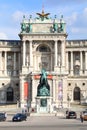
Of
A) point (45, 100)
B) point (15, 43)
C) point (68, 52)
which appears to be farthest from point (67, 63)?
point (45, 100)

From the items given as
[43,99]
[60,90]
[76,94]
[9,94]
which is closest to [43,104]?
[43,99]

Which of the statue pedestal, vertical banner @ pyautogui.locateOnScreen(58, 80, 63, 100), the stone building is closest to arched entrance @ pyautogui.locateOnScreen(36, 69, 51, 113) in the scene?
the statue pedestal

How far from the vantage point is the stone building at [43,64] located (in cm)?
13788

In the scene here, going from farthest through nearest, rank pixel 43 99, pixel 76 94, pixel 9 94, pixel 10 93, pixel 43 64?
pixel 76 94, pixel 10 93, pixel 9 94, pixel 43 64, pixel 43 99

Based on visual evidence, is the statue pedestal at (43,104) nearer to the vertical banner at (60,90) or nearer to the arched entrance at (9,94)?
the vertical banner at (60,90)

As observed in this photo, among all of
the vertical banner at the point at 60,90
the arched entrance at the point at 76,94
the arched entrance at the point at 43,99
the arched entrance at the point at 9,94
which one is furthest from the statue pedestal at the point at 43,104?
the arched entrance at the point at 76,94

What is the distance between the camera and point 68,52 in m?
148

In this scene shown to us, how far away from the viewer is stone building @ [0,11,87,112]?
13788 centimetres

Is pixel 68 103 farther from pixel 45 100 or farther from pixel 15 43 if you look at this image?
pixel 45 100

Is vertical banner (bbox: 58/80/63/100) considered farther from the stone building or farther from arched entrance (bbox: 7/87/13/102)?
arched entrance (bbox: 7/87/13/102)

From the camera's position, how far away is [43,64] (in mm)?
145000

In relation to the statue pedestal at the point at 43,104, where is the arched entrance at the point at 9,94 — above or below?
above

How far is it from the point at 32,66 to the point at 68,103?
1217 cm

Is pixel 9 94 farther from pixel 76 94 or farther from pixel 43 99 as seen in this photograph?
pixel 43 99
